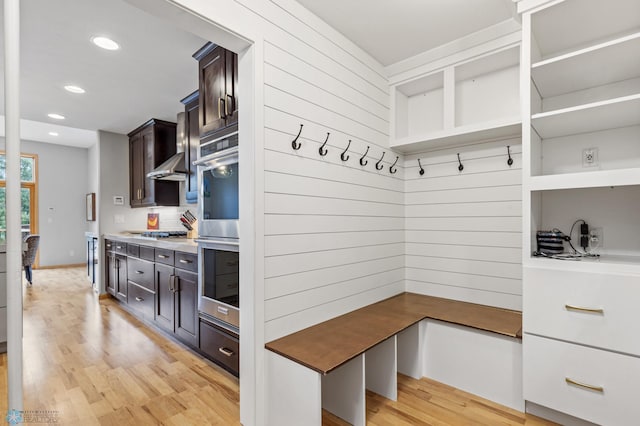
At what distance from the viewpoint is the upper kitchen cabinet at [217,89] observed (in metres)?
2.17

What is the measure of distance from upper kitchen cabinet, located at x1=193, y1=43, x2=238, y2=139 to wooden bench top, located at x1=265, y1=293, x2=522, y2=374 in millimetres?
1405

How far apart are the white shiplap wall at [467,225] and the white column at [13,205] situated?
8.57ft

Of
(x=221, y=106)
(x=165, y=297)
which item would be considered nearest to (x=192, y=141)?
(x=221, y=106)

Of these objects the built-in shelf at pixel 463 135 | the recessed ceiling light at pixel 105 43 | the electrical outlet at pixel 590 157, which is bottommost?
the electrical outlet at pixel 590 157

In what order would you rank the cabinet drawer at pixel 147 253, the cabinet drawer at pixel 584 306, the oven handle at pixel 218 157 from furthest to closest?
the cabinet drawer at pixel 147 253 → the oven handle at pixel 218 157 → the cabinet drawer at pixel 584 306

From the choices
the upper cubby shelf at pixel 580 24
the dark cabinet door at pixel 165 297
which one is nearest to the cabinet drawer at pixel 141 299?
the dark cabinet door at pixel 165 297

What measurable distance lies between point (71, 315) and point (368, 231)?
12.2 feet

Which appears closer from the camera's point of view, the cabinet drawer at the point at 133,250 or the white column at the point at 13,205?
the white column at the point at 13,205

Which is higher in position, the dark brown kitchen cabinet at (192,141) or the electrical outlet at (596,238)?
the dark brown kitchen cabinet at (192,141)

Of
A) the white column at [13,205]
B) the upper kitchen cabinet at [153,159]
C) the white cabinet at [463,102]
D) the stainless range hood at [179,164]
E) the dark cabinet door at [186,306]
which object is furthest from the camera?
the upper kitchen cabinet at [153,159]

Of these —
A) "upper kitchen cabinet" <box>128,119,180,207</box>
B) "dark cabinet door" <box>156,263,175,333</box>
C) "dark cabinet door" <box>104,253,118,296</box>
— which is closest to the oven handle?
"dark cabinet door" <box>156,263,175,333</box>

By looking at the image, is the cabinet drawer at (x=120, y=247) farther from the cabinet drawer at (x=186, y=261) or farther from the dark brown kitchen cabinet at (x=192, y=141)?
the cabinet drawer at (x=186, y=261)

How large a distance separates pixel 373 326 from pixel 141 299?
107 inches

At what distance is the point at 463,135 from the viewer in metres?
2.38
